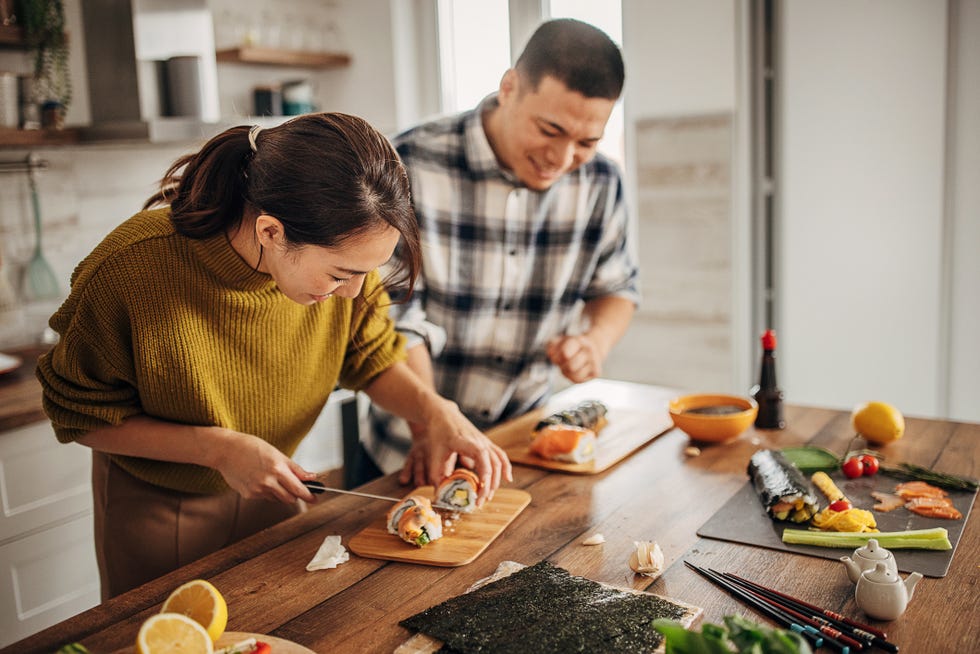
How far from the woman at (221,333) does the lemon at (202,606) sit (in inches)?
11.1

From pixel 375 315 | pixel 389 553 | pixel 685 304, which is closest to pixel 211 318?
pixel 375 315

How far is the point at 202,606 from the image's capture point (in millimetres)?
1154

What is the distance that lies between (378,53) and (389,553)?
319cm

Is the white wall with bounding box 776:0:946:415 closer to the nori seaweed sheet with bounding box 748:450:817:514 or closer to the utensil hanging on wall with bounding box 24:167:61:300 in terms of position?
the nori seaweed sheet with bounding box 748:450:817:514

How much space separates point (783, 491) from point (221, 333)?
3.31 feet

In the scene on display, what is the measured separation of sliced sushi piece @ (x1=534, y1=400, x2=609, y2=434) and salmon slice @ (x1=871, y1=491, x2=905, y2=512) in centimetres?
62

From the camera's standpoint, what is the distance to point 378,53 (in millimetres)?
4137

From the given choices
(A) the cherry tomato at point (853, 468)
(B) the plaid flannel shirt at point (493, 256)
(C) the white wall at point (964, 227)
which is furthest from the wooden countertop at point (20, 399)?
(C) the white wall at point (964, 227)

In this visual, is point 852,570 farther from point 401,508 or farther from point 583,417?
point 583,417

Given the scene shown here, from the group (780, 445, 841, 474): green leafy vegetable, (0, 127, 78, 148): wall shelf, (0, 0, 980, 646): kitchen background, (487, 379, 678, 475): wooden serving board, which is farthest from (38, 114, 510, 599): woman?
(0, 127, 78, 148): wall shelf

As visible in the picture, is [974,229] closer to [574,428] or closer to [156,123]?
[574,428]

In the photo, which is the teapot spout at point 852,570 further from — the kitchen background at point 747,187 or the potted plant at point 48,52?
the potted plant at point 48,52

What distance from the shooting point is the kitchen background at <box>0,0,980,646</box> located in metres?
2.99

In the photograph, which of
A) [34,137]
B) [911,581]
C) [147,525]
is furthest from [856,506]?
[34,137]
